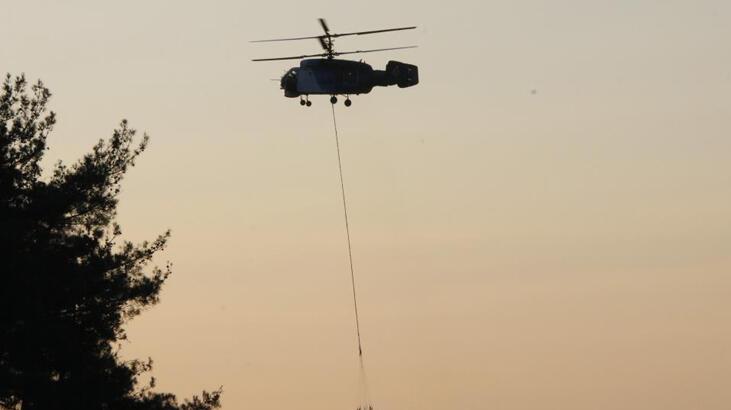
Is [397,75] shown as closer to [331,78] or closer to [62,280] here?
[331,78]

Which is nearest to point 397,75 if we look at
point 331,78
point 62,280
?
point 331,78

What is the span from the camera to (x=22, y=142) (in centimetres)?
6050

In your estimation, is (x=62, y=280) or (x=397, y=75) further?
(x=397, y=75)

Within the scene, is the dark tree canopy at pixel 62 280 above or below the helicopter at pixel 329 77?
below

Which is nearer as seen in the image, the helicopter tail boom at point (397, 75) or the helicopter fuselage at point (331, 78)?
the helicopter fuselage at point (331, 78)

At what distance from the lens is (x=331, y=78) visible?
7344cm

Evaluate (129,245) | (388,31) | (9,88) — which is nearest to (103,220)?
(129,245)

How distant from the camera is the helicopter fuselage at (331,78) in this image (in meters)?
73.4

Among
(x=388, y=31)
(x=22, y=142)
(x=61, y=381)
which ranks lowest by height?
(x=61, y=381)

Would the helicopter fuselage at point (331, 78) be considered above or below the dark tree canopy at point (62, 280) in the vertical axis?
above

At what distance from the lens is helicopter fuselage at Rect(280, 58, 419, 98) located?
73.4 metres

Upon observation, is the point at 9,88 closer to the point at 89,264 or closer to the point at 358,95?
the point at 89,264

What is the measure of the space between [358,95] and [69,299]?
19.6m

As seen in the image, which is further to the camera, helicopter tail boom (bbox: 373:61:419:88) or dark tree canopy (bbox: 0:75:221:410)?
helicopter tail boom (bbox: 373:61:419:88)
